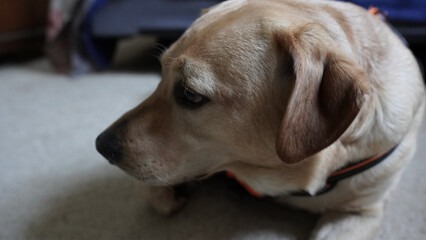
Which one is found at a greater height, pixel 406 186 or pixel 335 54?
pixel 335 54

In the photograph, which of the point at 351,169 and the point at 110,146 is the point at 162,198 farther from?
the point at 351,169

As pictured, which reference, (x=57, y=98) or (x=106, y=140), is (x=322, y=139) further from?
(x=57, y=98)

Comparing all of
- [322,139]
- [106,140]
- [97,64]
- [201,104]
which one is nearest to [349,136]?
[322,139]

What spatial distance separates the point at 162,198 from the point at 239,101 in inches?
20.4

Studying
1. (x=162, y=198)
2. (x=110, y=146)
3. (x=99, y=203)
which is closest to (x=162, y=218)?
(x=162, y=198)

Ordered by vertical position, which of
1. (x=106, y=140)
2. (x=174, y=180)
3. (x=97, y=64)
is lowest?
(x=97, y=64)

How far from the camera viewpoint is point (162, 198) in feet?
4.21

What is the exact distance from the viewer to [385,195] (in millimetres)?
1269

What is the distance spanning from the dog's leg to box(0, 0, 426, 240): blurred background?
2.9 inches

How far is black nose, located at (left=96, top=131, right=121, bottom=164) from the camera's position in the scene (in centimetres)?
108

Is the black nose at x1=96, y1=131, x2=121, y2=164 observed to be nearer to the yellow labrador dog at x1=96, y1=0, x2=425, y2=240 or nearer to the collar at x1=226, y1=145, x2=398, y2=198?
the yellow labrador dog at x1=96, y1=0, x2=425, y2=240

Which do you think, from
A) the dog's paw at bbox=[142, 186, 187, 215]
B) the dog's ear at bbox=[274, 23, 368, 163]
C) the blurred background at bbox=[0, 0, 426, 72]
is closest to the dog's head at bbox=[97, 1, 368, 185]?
the dog's ear at bbox=[274, 23, 368, 163]

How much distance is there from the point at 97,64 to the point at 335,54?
7.63 feet

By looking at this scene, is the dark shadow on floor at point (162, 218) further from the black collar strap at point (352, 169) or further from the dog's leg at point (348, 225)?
the black collar strap at point (352, 169)
